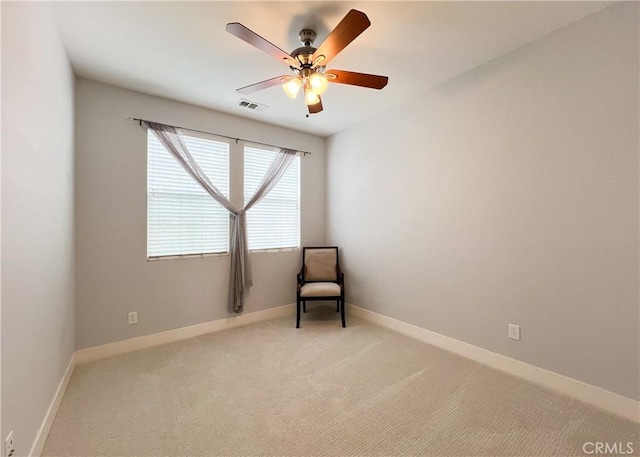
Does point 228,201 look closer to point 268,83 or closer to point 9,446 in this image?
point 268,83

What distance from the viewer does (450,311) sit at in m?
2.80

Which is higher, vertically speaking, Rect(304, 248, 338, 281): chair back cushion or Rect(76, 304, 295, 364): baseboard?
Rect(304, 248, 338, 281): chair back cushion

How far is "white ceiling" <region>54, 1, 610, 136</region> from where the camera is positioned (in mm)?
1837

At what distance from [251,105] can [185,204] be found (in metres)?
1.39

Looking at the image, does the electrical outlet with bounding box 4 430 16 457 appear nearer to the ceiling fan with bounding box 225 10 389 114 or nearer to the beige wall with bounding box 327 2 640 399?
the ceiling fan with bounding box 225 10 389 114

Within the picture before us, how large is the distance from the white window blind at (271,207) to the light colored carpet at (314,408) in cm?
152

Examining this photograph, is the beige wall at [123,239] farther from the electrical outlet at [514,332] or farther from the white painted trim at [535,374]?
the electrical outlet at [514,332]

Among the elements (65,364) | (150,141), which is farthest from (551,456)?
(150,141)

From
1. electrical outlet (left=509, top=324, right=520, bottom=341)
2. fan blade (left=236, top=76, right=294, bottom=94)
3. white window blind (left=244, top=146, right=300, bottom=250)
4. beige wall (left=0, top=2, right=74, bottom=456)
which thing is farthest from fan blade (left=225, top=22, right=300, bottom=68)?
electrical outlet (left=509, top=324, right=520, bottom=341)

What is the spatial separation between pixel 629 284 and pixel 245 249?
3.44m

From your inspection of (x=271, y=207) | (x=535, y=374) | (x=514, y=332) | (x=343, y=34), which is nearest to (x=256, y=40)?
(x=343, y=34)

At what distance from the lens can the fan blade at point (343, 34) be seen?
146 cm

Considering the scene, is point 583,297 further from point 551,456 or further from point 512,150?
point 512,150

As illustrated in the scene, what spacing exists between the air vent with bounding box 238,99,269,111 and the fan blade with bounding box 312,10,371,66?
4.85 ft
